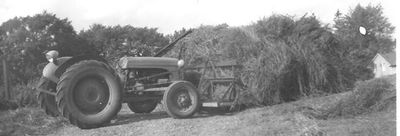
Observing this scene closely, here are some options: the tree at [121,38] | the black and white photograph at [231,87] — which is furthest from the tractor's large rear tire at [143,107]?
the tree at [121,38]

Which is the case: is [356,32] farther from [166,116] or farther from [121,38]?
[121,38]

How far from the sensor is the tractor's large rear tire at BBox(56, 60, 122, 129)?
8.24 m

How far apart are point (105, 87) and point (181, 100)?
64.1 inches

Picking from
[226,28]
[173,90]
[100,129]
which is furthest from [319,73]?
[100,129]

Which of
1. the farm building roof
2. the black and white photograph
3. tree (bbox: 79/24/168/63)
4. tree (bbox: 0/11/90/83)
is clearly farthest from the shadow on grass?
tree (bbox: 79/24/168/63)

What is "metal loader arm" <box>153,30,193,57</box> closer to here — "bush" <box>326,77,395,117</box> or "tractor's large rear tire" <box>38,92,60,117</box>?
"tractor's large rear tire" <box>38,92,60,117</box>

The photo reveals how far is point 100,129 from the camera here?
26.9ft

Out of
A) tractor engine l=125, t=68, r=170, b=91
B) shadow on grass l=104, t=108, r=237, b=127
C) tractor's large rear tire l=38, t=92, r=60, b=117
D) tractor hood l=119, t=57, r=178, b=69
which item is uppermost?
tractor hood l=119, t=57, r=178, b=69

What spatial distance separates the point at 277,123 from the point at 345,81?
5059mm

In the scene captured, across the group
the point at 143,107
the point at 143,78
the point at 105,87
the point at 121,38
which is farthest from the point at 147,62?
the point at 121,38

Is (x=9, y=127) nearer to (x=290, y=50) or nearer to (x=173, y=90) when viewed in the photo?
(x=173, y=90)

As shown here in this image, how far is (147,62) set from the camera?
1015cm

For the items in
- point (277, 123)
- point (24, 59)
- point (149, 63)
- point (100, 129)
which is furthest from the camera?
point (24, 59)

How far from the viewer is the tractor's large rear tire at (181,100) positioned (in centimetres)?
926
